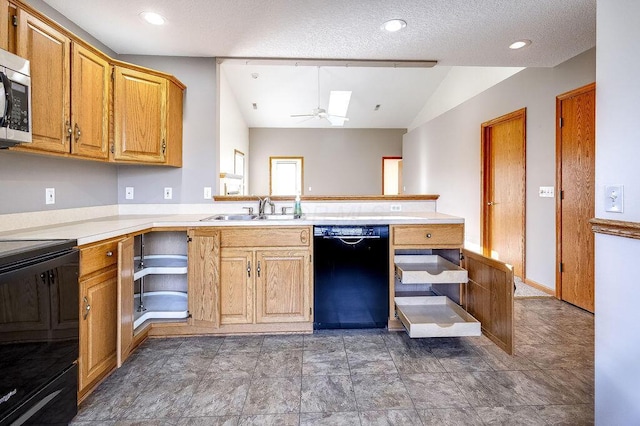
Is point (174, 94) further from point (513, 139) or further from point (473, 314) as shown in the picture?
point (513, 139)

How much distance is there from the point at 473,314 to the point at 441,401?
841 millimetres

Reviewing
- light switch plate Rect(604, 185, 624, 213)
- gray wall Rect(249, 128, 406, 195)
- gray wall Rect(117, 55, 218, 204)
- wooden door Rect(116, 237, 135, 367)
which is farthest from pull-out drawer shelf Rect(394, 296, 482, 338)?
gray wall Rect(249, 128, 406, 195)

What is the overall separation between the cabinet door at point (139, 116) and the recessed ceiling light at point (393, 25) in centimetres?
176

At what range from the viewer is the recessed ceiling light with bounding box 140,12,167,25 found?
7.27ft

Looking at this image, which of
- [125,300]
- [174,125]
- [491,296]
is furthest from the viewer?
[174,125]

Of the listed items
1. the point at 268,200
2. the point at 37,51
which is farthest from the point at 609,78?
the point at 37,51

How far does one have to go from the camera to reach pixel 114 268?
1897 millimetres

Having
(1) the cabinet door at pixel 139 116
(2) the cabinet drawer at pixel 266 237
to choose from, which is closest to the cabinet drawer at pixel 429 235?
(2) the cabinet drawer at pixel 266 237

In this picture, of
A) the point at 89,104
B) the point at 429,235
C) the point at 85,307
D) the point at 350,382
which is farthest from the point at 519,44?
the point at 85,307

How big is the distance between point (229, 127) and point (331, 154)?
3101 millimetres

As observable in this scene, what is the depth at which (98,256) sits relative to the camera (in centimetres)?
175

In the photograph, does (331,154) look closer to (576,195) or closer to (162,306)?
(576,195)

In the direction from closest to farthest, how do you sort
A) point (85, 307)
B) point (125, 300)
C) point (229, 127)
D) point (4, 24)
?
point (4, 24)
point (85, 307)
point (125, 300)
point (229, 127)

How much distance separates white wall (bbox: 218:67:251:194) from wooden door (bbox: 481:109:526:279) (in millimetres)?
3778
